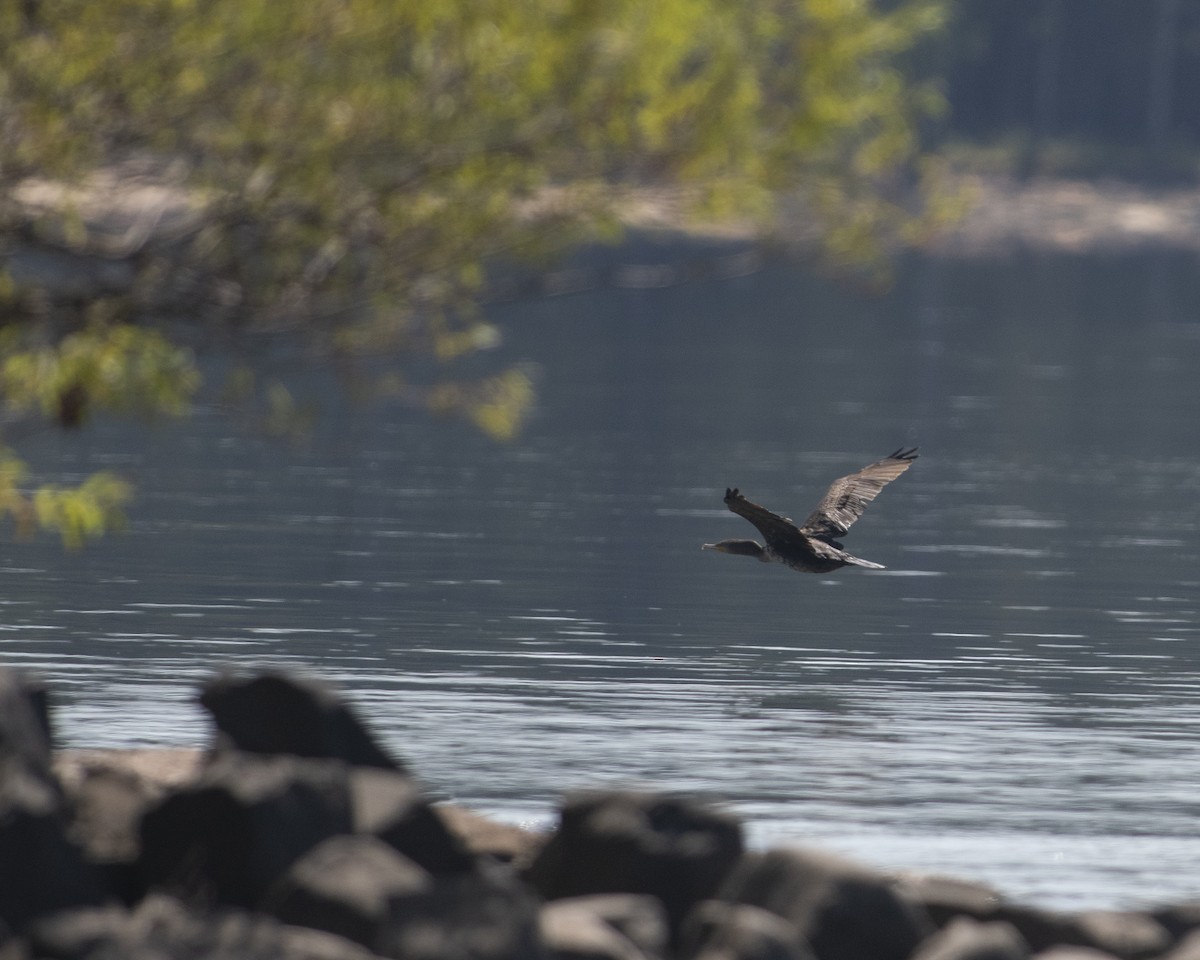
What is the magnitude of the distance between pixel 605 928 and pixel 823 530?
8.48 metres

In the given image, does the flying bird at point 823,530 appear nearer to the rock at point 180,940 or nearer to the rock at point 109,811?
the rock at point 109,811

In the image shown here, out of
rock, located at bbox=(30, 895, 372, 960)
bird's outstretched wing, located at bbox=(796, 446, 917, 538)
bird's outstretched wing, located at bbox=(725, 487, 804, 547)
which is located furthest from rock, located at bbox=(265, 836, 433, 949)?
bird's outstretched wing, located at bbox=(796, 446, 917, 538)

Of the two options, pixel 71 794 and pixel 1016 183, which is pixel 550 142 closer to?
pixel 71 794

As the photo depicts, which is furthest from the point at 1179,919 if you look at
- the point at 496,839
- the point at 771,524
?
the point at 771,524

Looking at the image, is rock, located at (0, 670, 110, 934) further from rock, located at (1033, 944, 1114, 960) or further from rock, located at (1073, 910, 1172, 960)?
rock, located at (1073, 910, 1172, 960)

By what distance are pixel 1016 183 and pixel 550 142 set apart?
364 ft

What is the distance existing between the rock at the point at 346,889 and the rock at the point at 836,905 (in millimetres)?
1914

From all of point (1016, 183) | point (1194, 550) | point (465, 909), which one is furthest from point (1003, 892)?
point (1016, 183)

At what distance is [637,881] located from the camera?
44.2ft

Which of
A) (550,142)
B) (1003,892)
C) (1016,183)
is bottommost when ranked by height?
(1003,892)

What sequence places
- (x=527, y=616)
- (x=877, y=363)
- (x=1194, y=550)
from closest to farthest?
1. (x=527, y=616)
2. (x=1194, y=550)
3. (x=877, y=363)

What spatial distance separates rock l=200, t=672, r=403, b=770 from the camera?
14.2 meters

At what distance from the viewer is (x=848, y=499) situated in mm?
20781

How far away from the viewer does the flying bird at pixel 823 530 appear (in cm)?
1916
